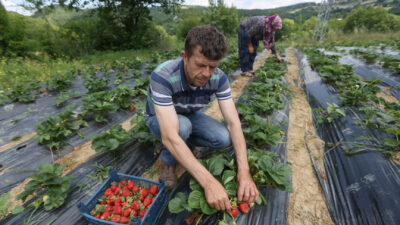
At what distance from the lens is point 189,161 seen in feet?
4.27

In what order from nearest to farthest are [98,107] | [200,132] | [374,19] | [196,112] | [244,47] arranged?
[200,132]
[196,112]
[98,107]
[244,47]
[374,19]

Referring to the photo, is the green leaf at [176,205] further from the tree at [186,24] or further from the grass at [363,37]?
the tree at [186,24]

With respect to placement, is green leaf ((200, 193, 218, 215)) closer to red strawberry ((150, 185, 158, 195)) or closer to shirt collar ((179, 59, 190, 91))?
red strawberry ((150, 185, 158, 195))

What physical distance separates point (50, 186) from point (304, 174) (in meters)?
2.58

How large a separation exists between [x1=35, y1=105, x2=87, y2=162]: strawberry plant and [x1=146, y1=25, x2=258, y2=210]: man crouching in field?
1.41 m

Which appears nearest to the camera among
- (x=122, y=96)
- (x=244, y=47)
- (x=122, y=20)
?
(x=122, y=96)

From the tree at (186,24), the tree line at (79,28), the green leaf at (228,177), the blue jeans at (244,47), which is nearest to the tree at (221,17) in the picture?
the tree at (186,24)

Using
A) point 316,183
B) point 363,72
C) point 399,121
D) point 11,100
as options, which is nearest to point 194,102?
point 316,183

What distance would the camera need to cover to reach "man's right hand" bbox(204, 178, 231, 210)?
118 cm

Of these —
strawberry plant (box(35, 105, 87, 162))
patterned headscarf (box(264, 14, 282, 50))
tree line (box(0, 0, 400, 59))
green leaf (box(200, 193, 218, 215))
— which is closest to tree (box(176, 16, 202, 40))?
tree line (box(0, 0, 400, 59))

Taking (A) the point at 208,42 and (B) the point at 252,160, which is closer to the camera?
(A) the point at 208,42

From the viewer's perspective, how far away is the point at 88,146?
250 centimetres

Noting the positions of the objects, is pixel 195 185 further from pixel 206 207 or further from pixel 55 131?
pixel 55 131

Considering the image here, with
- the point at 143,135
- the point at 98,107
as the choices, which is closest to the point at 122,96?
the point at 98,107
